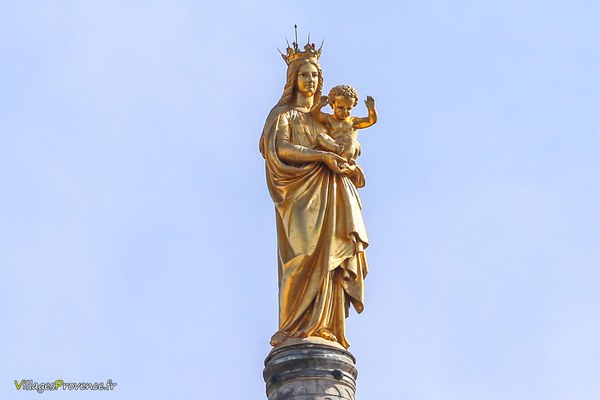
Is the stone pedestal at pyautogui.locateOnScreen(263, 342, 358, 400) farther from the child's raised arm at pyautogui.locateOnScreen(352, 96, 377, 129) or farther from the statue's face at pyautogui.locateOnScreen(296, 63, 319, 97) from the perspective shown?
the statue's face at pyautogui.locateOnScreen(296, 63, 319, 97)

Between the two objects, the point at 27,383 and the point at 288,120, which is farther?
the point at 27,383

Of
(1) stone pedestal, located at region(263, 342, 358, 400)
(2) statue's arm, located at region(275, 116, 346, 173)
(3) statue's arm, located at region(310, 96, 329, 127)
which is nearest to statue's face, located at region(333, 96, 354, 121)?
(3) statue's arm, located at region(310, 96, 329, 127)

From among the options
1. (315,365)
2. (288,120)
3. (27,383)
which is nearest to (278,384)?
(315,365)

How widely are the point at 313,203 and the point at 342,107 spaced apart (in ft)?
7.27

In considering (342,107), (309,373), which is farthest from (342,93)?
(309,373)

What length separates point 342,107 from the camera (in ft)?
93.6

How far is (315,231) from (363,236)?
37.9 inches

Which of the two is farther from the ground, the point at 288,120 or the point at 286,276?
the point at 288,120

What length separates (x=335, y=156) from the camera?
91.3ft

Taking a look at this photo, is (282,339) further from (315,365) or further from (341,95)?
(341,95)

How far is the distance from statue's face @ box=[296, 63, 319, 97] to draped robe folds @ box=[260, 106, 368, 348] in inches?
39.2

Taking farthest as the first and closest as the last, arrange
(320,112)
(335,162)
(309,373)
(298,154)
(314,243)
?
(320,112)
(298,154)
(335,162)
(314,243)
(309,373)

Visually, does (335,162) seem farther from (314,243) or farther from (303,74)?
A: (303,74)

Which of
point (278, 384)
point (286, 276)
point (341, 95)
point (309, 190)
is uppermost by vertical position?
point (341, 95)
